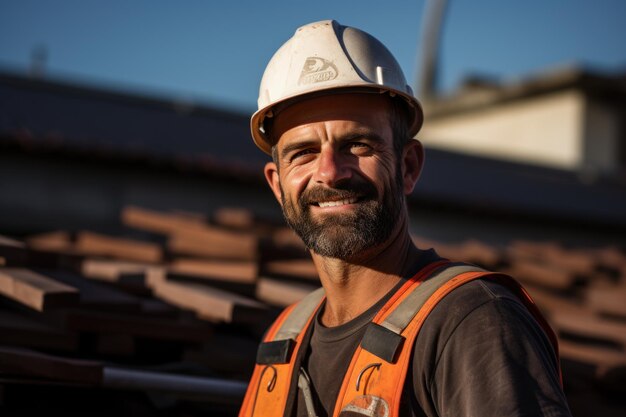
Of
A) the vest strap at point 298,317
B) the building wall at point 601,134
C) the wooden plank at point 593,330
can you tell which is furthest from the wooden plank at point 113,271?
the building wall at point 601,134

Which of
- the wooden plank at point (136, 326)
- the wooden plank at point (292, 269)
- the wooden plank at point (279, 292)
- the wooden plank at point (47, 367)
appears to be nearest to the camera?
the wooden plank at point (47, 367)

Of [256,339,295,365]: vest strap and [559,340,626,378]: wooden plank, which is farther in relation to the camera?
[559,340,626,378]: wooden plank

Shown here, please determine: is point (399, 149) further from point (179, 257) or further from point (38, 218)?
point (38, 218)

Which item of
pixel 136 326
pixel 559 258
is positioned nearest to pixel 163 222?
pixel 136 326

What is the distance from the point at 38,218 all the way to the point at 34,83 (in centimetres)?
184

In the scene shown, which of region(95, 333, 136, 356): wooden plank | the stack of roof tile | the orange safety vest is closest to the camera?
the orange safety vest

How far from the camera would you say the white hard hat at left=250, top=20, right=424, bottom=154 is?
8.97 ft

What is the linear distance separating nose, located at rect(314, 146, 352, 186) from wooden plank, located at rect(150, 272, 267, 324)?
4.57 feet

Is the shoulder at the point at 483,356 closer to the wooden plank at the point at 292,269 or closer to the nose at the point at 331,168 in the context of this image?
the nose at the point at 331,168

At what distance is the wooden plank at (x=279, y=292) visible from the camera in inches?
178

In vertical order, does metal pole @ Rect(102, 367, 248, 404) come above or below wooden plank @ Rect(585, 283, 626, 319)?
above

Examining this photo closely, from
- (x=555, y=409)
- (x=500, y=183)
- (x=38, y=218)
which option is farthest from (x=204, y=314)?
(x=500, y=183)

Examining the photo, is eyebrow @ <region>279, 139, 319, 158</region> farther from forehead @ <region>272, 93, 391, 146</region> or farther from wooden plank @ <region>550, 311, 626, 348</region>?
wooden plank @ <region>550, 311, 626, 348</region>

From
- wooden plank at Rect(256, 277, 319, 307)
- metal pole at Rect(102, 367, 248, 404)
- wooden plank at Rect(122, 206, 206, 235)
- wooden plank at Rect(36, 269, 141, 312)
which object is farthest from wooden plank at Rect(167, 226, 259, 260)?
metal pole at Rect(102, 367, 248, 404)
